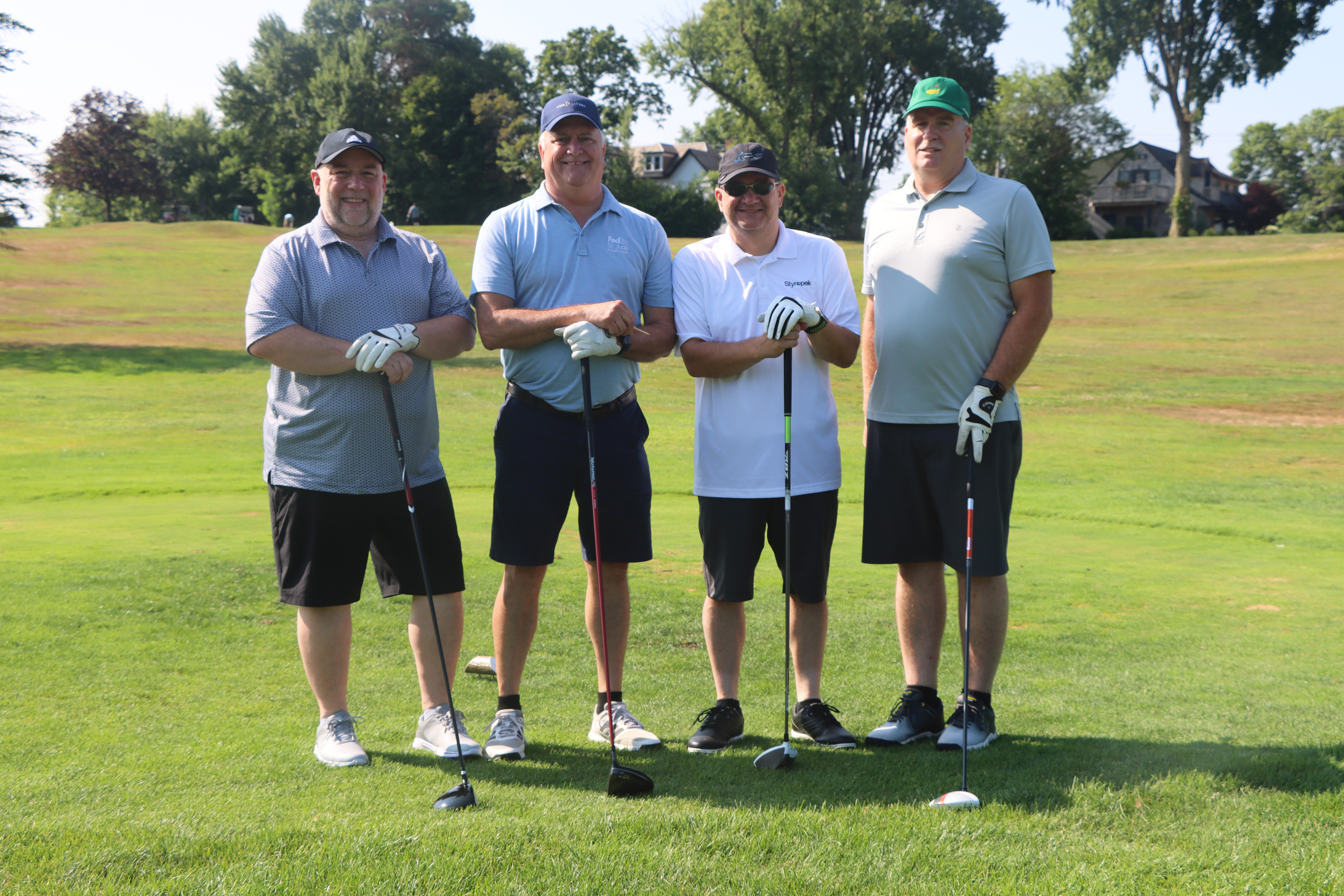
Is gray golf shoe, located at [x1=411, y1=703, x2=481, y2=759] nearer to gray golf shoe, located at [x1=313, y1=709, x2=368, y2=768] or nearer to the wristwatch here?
gray golf shoe, located at [x1=313, y1=709, x2=368, y2=768]

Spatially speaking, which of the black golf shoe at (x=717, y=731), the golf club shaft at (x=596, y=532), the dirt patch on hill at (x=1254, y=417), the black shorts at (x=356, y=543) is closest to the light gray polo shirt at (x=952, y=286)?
the golf club shaft at (x=596, y=532)

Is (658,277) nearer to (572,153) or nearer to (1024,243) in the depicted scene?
(572,153)

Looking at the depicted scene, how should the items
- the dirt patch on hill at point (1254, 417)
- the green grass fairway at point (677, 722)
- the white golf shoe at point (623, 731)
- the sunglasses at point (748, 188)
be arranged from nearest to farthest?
the green grass fairway at point (677, 722) < the white golf shoe at point (623, 731) < the sunglasses at point (748, 188) < the dirt patch on hill at point (1254, 417)

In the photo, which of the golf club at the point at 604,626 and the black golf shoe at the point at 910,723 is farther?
the black golf shoe at the point at 910,723

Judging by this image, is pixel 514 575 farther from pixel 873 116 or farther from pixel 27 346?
pixel 873 116

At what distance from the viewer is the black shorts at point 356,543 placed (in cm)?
386

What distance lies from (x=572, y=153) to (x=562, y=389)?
89 centimetres

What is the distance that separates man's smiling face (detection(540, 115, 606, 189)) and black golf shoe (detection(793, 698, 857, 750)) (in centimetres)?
214

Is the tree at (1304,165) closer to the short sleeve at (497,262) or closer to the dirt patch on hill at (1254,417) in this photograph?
the dirt patch on hill at (1254,417)

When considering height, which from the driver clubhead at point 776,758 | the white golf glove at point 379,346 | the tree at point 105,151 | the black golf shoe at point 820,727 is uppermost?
the tree at point 105,151

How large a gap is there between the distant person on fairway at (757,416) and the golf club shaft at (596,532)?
36 centimetres

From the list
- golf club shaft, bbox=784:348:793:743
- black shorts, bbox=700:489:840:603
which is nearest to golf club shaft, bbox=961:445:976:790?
black shorts, bbox=700:489:840:603

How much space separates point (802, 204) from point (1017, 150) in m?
10.6

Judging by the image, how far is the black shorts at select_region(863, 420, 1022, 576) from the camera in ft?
13.0
